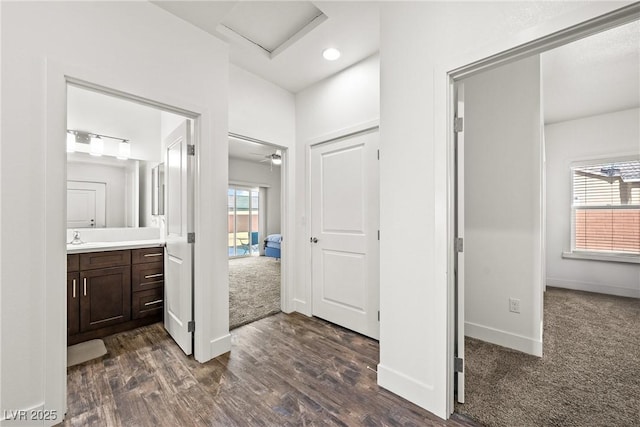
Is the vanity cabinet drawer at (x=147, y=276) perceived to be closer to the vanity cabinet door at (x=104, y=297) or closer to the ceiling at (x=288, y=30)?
the vanity cabinet door at (x=104, y=297)

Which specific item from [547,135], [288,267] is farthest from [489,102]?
[547,135]

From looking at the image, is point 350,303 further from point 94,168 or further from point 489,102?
point 94,168

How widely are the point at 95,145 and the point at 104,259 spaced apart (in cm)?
137

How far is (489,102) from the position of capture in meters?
2.52

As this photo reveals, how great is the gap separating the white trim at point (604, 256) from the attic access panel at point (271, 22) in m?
5.14

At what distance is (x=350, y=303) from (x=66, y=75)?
9.16ft

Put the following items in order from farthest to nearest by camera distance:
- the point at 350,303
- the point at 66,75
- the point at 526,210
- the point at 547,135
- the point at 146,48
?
1. the point at 547,135
2. the point at 350,303
3. the point at 526,210
4. the point at 146,48
5. the point at 66,75

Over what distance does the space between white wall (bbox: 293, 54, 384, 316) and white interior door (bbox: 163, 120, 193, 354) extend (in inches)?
52.0

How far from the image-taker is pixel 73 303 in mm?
2418

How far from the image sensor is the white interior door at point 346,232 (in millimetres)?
2627

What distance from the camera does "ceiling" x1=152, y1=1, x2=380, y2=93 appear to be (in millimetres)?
2020

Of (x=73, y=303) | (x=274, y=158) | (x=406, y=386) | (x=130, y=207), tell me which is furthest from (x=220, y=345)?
(x=274, y=158)

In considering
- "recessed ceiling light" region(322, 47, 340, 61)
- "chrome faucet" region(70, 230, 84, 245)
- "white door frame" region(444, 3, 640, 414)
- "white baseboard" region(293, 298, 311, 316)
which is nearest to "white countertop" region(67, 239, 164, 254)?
"chrome faucet" region(70, 230, 84, 245)

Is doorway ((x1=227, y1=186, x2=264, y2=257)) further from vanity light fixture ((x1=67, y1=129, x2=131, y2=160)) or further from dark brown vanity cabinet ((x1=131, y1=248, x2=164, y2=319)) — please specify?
dark brown vanity cabinet ((x1=131, y1=248, x2=164, y2=319))
